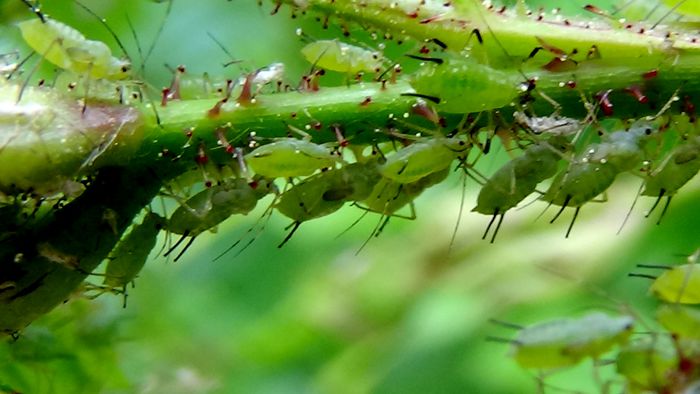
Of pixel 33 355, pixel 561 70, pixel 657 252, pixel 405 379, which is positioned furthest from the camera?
pixel 405 379

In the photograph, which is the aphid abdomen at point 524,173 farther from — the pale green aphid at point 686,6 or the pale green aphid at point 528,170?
the pale green aphid at point 686,6

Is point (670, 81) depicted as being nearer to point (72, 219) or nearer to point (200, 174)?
point (200, 174)

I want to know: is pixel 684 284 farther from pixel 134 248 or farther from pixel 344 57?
pixel 134 248

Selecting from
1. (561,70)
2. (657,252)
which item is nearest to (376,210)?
(561,70)

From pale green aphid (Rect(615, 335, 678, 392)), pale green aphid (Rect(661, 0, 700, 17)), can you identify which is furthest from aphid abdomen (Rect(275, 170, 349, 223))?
pale green aphid (Rect(661, 0, 700, 17))

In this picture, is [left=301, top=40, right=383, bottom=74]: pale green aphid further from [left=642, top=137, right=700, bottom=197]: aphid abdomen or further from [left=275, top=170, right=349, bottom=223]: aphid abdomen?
[left=642, top=137, right=700, bottom=197]: aphid abdomen

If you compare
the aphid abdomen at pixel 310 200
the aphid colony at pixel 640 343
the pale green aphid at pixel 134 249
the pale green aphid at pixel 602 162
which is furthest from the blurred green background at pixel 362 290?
the pale green aphid at pixel 602 162
